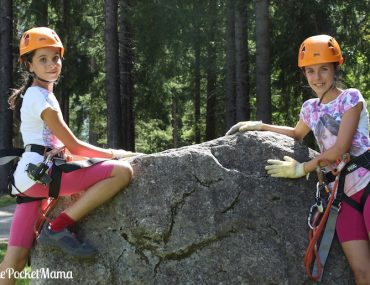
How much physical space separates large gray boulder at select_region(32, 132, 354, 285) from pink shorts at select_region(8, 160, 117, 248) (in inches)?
7.5

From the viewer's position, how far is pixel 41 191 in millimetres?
4062

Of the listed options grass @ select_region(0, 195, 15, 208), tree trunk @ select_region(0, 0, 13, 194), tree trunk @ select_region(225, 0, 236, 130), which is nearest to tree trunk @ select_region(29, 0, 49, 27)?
tree trunk @ select_region(0, 0, 13, 194)

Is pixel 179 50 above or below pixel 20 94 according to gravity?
above

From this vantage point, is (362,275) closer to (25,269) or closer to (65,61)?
(25,269)

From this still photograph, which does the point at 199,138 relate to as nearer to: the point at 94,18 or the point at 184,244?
Result: the point at 94,18

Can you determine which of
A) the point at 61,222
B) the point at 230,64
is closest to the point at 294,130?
the point at 61,222

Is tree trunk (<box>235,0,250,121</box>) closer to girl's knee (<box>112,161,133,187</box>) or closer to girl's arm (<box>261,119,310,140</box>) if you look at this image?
girl's arm (<box>261,119,310,140</box>)

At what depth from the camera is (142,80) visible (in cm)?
2269

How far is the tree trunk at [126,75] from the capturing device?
63.1 feet

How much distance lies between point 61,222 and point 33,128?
75 cm

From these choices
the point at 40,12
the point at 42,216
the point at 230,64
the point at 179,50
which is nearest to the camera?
the point at 42,216

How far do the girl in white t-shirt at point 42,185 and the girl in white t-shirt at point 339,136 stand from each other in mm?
1342

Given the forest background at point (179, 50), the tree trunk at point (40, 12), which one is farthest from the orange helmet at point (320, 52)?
the tree trunk at point (40, 12)

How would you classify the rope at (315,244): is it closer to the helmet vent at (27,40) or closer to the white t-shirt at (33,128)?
the white t-shirt at (33,128)
